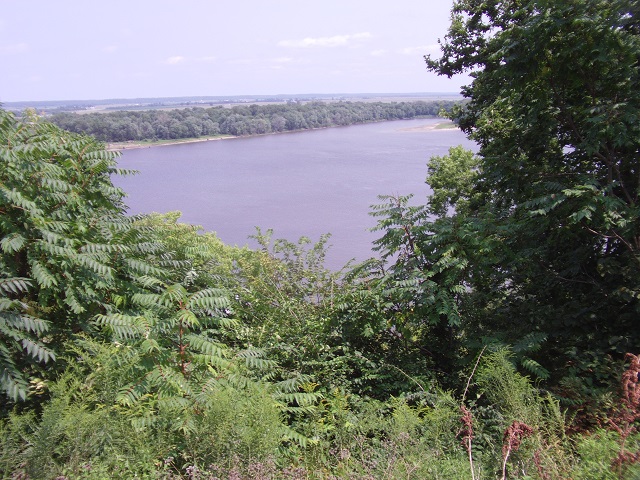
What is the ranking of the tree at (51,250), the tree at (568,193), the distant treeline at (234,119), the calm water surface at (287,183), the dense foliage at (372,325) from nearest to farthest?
the dense foliage at (372,325) → the tree at (51,250) → the tree at (568,193) → the calm water surface at (287,183) → the distant treeline at (234,119)

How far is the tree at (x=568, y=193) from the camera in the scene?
186 inches

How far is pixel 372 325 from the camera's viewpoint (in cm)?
550

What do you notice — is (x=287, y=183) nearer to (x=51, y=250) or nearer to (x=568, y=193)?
(x=568, y=193)

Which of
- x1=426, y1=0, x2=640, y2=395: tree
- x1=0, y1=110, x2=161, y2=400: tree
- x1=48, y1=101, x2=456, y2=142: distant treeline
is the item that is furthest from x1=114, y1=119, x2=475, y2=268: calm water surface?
x1=0, y1=110, x2=161, y2=400: tree

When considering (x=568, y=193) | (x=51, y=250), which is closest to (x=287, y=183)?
(x=568, y=193)

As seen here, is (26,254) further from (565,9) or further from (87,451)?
(565,9)

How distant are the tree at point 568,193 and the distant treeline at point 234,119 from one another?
38.2 m

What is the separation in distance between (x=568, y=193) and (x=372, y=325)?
102 inches

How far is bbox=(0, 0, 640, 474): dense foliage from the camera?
279cm

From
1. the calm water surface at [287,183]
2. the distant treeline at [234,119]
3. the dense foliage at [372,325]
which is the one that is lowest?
the calm water surface at [287,183]

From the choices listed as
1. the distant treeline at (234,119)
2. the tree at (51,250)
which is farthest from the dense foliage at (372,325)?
the distant treeline at (234,119)

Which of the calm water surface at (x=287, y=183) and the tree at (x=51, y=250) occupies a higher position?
the tree at (x=51, y=250)

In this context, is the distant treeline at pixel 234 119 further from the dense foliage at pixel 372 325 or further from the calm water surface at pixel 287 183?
the dense foliage at pixel 372 325

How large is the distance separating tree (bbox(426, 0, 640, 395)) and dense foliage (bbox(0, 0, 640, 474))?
0.03 m
